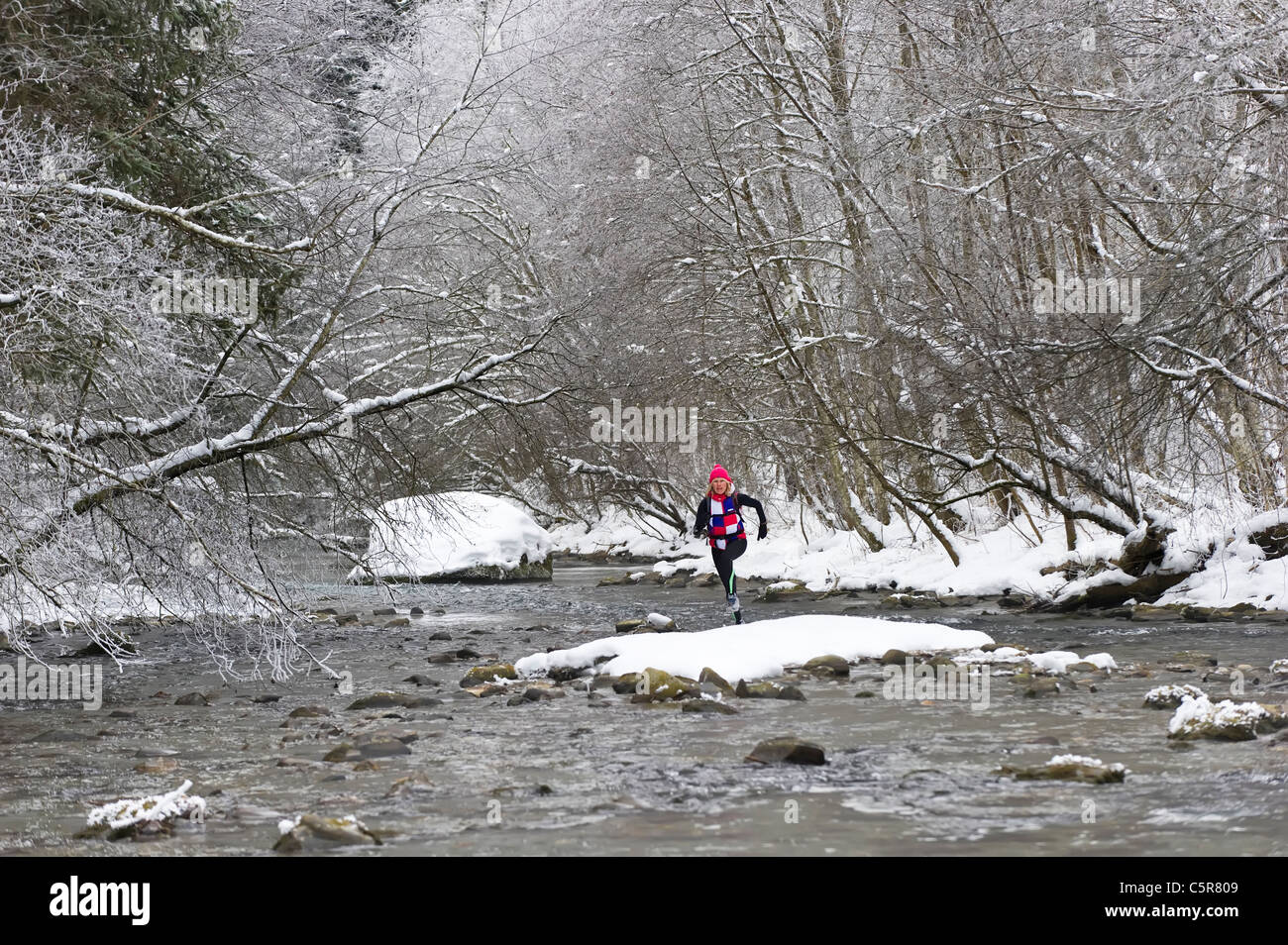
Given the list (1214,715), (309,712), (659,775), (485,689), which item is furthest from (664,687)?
(1214,715)

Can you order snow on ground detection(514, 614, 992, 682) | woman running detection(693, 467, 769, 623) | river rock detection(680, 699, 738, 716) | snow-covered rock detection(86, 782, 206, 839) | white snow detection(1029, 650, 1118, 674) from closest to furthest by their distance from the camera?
1. snow-covered rock detection(86, 782, 206, 839)
2. river rock detection(680, 699, 738, 716)
3. white snow detection(1029, 650, 1118, 674)
4. snow on ground detection(514, 614, 992, 682)
5. woman running detection(693, 467, 769, 623)

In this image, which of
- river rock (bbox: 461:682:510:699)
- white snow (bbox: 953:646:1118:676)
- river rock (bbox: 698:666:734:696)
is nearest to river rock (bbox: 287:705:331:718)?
river rock (bbox: 461:682:510:699)

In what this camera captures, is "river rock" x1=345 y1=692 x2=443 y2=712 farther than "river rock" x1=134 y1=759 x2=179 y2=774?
Yes

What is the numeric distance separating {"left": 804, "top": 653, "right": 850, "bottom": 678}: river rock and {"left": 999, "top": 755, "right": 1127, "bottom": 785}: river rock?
427 cm

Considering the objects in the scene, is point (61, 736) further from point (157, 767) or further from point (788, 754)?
point (788, 754)

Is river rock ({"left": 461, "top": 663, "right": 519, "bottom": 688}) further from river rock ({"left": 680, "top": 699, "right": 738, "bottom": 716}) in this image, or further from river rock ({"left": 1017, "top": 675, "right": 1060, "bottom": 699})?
river rock ({"left": 1017, "top": 675, "right": 1060, "bottom": 699})

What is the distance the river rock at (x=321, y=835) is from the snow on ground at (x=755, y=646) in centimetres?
501

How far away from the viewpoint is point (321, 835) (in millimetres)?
5121

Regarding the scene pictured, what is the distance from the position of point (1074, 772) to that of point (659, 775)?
6.20ft

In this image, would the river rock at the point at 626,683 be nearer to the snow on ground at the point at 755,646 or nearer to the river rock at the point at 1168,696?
the snow on ground at the point at 755,646

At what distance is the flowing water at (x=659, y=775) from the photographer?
16.7 ft

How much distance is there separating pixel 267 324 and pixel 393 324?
2.32 meters

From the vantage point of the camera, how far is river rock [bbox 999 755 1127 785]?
5.96m

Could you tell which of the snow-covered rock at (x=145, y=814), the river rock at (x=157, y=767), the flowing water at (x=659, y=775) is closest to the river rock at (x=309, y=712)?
the flowing water at (x=659, y=775)
